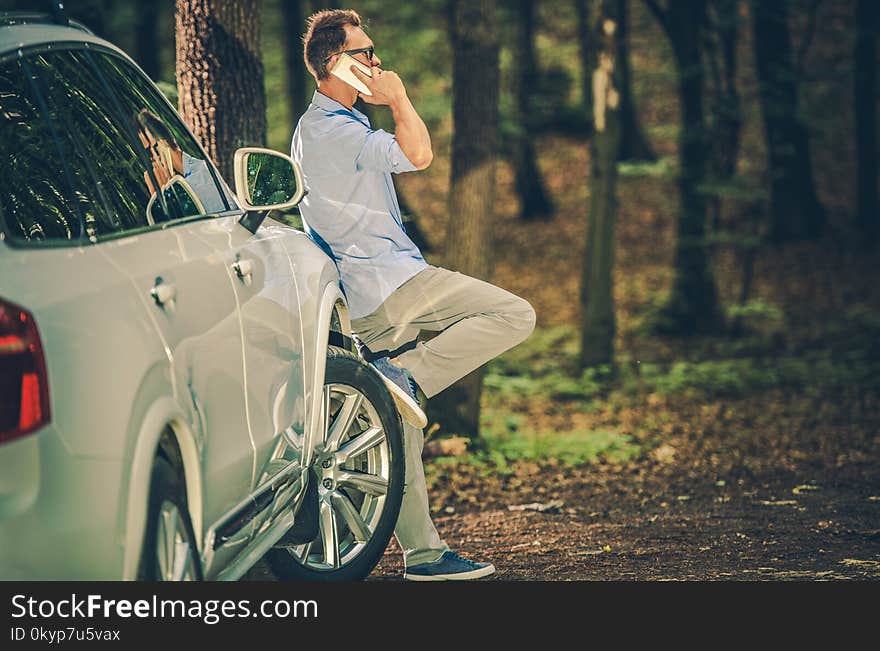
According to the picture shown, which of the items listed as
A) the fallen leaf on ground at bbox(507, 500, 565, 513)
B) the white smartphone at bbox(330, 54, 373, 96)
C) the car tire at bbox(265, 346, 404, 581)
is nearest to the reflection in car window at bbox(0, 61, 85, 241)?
the car tire at bbox(265, 346, 404, 581)

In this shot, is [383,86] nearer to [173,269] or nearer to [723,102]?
[173,269]

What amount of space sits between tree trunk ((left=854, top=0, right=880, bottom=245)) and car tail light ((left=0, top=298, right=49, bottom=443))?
73.8 feet

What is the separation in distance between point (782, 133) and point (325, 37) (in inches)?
698

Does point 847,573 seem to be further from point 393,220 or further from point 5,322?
point 5,322

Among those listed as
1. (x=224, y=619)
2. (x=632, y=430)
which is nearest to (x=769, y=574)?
(x=224, y=619)

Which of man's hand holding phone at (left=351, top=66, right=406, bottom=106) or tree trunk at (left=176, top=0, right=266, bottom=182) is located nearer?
man's hand holding phone at (left=351, top=66, right=406, bottom=106)

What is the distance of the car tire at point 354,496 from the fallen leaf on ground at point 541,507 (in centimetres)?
284

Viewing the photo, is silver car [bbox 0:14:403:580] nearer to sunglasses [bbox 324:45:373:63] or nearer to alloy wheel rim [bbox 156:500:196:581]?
alloy wheel rim [bbox 156:500:196:581]

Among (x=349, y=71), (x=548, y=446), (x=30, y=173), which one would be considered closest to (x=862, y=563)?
(x=349, y=71)

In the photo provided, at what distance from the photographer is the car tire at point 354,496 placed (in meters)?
5.25

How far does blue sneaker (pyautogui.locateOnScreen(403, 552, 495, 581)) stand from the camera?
223 inches

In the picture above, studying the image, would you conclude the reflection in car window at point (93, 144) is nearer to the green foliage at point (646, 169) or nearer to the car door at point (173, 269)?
the car door at point (173, 269)

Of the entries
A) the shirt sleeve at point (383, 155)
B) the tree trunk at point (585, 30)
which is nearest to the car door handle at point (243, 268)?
the shirt sleeve at point (383, 155)

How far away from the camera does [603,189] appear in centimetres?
1580
